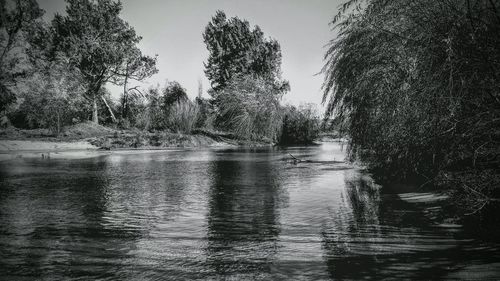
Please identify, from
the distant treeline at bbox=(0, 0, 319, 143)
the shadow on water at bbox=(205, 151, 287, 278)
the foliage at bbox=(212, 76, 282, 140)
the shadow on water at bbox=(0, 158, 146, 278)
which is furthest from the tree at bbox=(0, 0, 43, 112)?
the shadow on water at bbox=(205, 151, 287, 278)

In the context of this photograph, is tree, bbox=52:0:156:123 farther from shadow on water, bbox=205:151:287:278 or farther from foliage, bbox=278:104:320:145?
shadow on water, bbox=205:151:287:278

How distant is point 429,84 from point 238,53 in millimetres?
56849

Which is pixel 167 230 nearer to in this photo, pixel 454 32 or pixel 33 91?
pixel 454 32

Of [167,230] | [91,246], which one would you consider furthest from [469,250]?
[91,246]

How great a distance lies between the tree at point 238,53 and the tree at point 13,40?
28.7m

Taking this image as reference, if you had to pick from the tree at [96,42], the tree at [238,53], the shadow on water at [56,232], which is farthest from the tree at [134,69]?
the shadow on water at [56,232]

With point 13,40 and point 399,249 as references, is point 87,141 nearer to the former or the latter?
point 13,40

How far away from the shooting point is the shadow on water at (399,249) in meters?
5.40

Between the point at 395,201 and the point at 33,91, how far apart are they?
36.8m

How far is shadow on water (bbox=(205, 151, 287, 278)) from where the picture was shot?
5742 mm

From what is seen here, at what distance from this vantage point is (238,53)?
6169 centimetres

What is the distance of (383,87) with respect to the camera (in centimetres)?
962

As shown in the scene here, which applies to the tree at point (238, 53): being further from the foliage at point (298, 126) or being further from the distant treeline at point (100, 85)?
the foliage at point (298, 126)

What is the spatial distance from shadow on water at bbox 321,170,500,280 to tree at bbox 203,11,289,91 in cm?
5192
